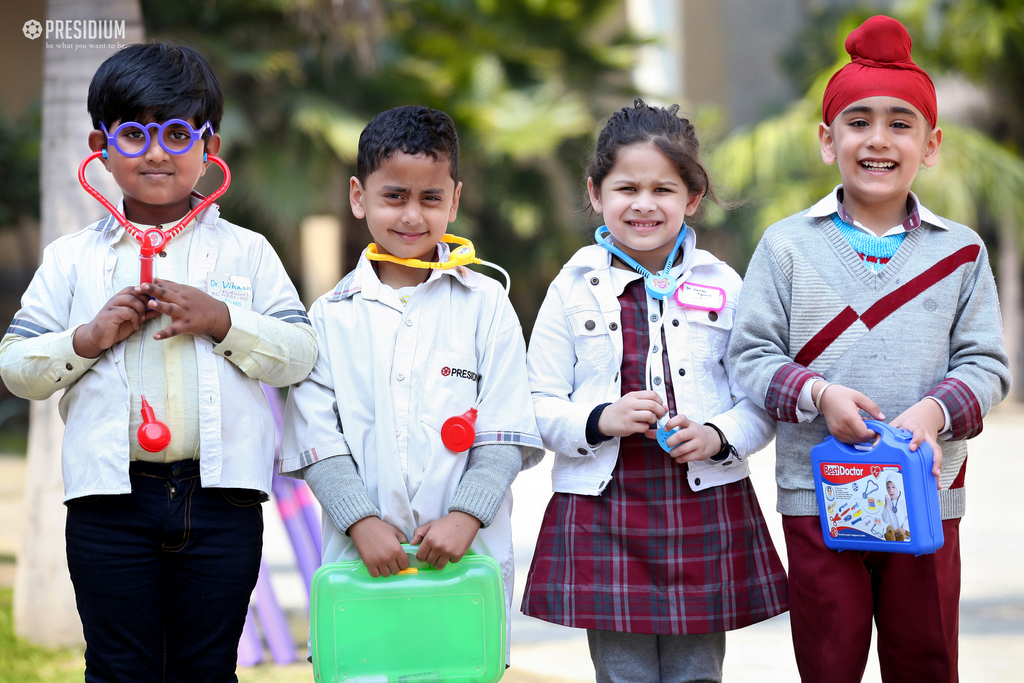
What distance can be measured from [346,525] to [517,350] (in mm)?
521

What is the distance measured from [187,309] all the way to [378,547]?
594 mm

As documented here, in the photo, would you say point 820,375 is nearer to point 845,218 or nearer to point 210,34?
point 845,218

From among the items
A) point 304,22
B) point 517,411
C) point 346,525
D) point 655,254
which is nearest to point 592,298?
point 655,254

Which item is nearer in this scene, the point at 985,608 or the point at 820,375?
the point at 820,375

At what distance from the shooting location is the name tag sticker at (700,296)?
2.26 m

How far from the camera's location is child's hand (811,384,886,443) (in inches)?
77.6

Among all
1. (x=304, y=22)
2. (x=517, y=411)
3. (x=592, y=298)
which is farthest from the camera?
(x=304, y=22)

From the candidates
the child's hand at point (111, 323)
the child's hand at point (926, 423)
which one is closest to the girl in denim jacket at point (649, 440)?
the child's hand at point (926, 423)

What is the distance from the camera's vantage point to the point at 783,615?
4168 millimetres

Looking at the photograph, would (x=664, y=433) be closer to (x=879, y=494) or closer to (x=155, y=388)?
(x=879, y=494)

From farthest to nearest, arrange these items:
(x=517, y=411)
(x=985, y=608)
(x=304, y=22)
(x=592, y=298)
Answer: (x=304, y=22)
(x=985, y=608)
(x=592, y=298)
(x=517, y=411)

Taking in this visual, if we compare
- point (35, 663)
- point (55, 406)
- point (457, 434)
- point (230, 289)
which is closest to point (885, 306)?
point (457, 434)

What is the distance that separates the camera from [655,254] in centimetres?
234

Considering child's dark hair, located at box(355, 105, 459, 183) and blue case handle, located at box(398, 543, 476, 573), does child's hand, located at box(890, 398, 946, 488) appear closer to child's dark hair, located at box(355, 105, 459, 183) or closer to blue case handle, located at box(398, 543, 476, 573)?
blue case handle, located at box(398, 543, 476, 573)
